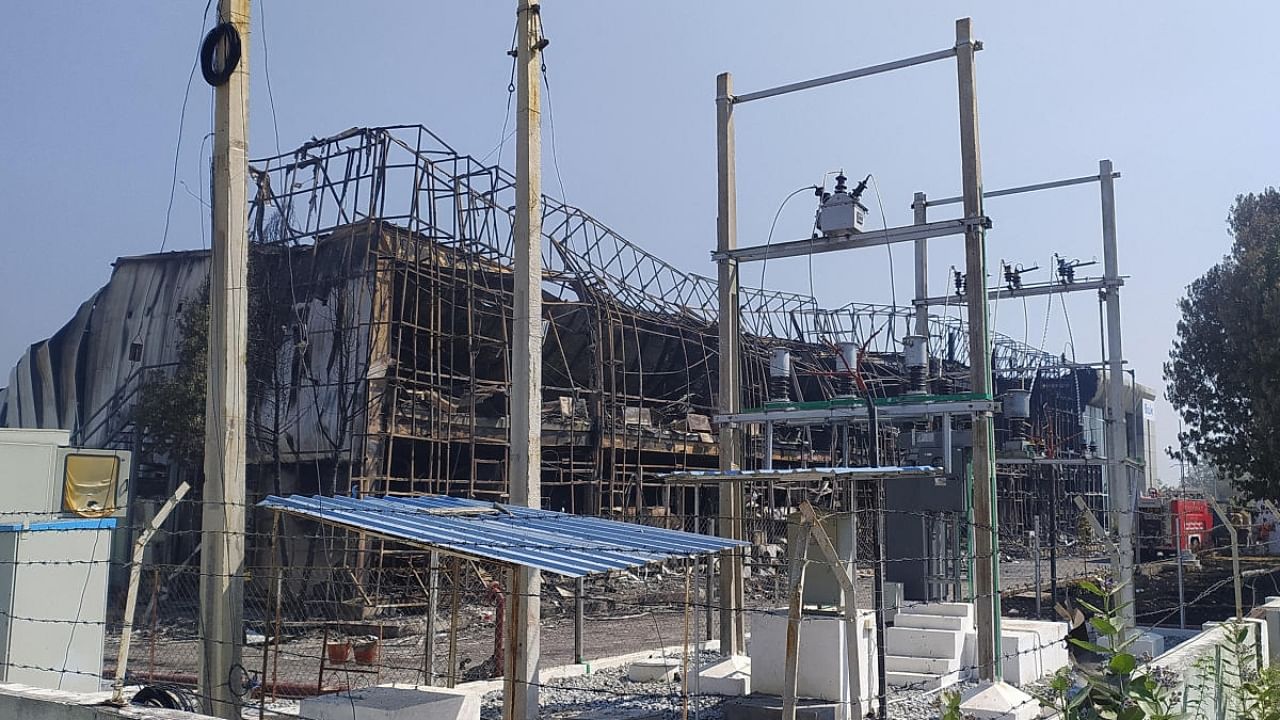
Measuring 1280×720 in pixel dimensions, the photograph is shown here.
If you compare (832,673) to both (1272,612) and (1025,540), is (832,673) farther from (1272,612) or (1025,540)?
(1025,540)

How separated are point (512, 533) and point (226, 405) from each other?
2.54 m

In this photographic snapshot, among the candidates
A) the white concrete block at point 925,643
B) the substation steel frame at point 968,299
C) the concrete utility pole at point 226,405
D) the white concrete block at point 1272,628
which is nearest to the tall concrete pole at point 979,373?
the substation steel frame at point 968,299

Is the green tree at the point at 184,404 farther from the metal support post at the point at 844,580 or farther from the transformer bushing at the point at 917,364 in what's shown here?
the metal support post at the point at 844,580

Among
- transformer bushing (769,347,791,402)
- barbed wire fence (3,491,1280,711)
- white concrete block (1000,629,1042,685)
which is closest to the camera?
white concrete block (1000,629,1042,685)

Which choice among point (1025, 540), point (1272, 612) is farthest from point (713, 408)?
point (1272, 612)

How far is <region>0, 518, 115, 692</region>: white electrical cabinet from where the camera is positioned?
9.44 metres

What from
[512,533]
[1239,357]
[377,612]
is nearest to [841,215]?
[512,533]

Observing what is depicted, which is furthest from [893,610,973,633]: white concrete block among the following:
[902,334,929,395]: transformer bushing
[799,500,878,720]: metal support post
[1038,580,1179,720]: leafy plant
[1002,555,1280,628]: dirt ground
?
[1038,580,1179,720]: leafy plant

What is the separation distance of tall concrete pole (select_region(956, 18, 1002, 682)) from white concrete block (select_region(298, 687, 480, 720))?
18.4 ft

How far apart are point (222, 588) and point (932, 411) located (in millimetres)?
7341

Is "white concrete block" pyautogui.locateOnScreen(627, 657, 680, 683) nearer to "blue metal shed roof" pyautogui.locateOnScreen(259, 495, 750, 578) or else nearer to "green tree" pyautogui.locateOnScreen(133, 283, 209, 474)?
"blue metal shed roof" pyautogui.locateOnScreen(259, 495, 750, 578)

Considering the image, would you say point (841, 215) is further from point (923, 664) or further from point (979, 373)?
point (923, 664)

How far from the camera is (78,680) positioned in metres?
10.0

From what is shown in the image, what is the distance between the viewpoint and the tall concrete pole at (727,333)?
1309 centimetres
